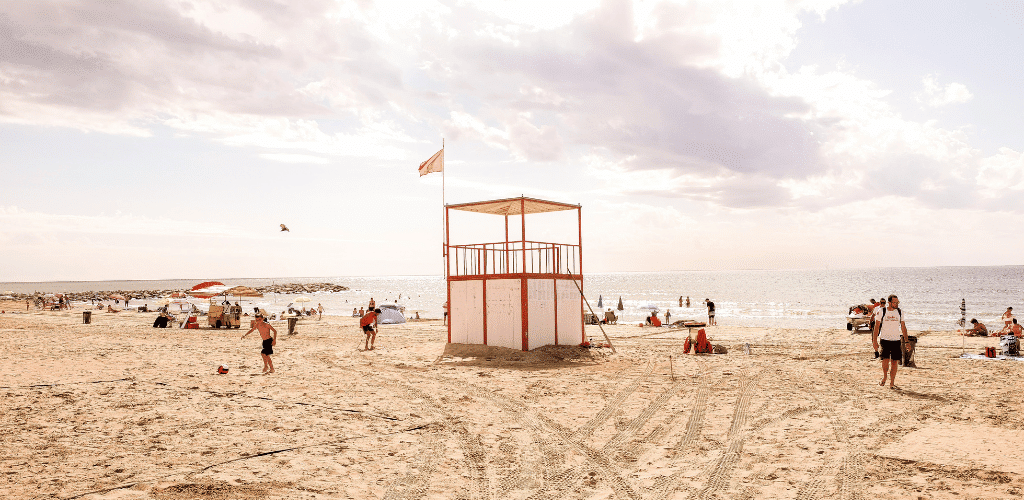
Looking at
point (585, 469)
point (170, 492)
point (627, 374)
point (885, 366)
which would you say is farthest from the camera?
point (627, 374)

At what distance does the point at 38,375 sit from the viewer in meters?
14.1

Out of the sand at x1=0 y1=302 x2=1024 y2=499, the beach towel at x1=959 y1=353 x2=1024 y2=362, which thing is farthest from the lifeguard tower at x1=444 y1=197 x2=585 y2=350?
the beach towel at x1=959 y1=353 x2=1024 y2=362

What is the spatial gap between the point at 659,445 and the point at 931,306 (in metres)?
72.3

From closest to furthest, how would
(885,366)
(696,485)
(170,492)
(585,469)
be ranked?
1. (170,492)
2. (696,485)
3. (585,469)
4. (885,366)

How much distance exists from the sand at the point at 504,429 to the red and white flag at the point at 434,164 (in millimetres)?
8926

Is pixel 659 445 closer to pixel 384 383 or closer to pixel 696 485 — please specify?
pixel 696 485

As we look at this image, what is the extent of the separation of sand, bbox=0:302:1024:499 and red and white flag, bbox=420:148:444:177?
8926 millimetres

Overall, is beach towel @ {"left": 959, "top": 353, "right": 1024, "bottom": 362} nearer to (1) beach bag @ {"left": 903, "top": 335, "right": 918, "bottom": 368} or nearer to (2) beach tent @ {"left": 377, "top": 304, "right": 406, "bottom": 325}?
(1) beach bag @ {"left": 903, "top": 335, "right": 918, "bottom": 368}

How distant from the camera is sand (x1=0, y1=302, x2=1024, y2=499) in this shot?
715 cm

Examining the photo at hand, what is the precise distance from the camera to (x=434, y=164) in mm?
24516

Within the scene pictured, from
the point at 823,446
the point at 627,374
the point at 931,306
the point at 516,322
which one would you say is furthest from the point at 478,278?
the point at 931,306

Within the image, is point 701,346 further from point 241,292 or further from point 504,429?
point 241,292

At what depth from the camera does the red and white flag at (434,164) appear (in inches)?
963

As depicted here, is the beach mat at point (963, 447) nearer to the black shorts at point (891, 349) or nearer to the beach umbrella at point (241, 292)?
the black shorts at point (891, 349)
